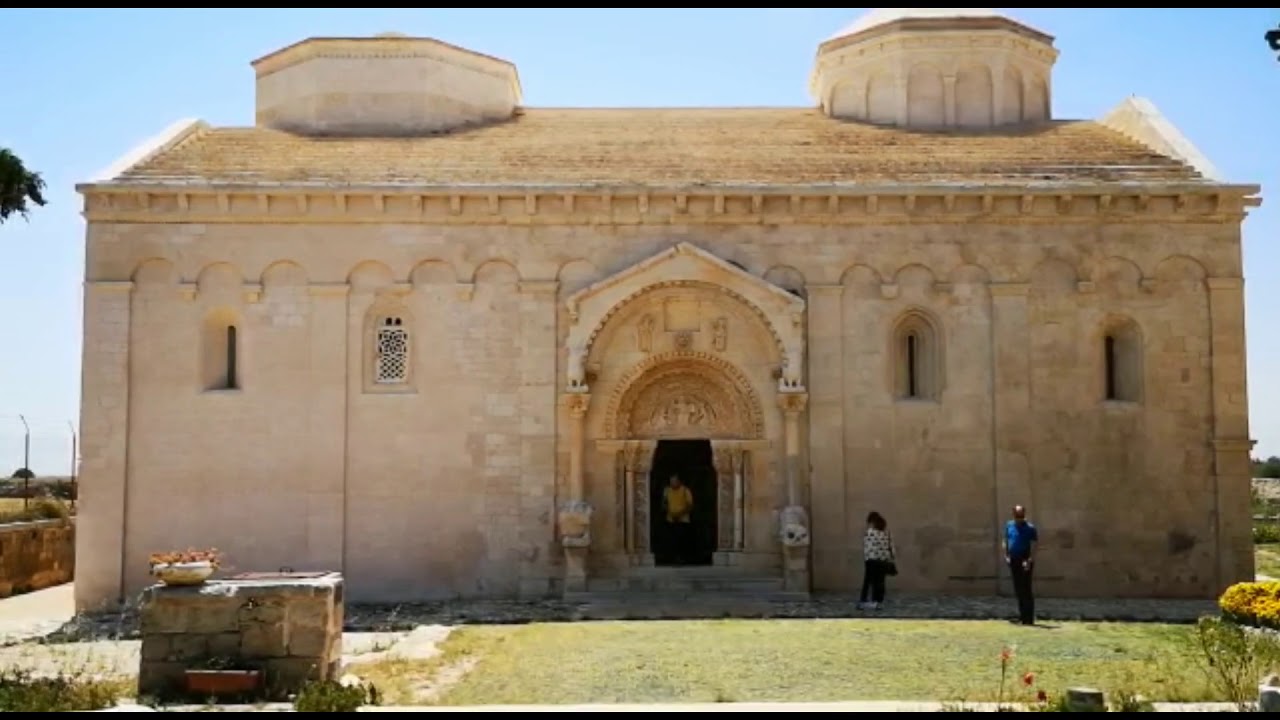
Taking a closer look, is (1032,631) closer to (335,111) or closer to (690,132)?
(690,132)

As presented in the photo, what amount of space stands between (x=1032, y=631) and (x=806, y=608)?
165 inches

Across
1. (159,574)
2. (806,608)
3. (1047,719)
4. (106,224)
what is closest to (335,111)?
(106,224)

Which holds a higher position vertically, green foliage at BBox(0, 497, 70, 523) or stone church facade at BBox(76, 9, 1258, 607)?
stone church facade at BBox(76, 9, 1258, 607)

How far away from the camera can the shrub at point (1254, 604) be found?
1666 cm

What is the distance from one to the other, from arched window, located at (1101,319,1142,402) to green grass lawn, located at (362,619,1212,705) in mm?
5996

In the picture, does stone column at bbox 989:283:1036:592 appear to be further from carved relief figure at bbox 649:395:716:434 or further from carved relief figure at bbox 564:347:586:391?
carved relief figure at bbox 564:347:586:391

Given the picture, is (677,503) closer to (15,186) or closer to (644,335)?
(644,335)

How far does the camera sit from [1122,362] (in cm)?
2272

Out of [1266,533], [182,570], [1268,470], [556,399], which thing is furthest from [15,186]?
[1268,470]

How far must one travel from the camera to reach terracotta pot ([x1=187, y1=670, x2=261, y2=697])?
11.7 metres

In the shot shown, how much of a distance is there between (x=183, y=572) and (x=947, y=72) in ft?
65.5

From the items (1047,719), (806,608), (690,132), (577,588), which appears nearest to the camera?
(1047,719)

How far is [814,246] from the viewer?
2239 centimetres

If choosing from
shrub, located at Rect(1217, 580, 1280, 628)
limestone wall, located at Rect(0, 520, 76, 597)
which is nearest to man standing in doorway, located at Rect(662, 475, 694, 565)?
shrub, located at Rect(1217, 580, 1280, 628)
